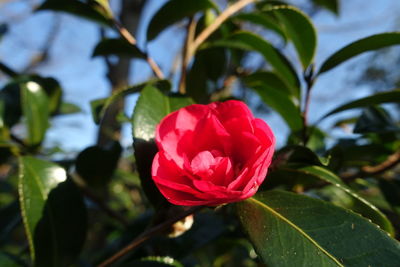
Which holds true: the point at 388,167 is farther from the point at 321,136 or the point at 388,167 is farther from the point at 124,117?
A: the point at 124,117

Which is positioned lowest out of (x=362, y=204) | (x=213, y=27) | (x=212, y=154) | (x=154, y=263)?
(x=154, y=263)

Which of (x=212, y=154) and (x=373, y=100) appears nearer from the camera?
(x=212, y=154)

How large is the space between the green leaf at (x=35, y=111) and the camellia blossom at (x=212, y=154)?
1.77ft

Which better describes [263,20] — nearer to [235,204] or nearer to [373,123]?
[373,123]

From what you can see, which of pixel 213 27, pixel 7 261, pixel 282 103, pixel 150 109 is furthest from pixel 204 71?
pixel 7 261

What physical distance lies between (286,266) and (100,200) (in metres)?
0.66

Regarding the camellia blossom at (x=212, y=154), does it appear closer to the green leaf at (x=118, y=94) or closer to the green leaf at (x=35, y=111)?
the green leaf at (x=118, y=94)

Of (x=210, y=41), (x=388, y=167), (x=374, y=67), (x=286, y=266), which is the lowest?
(x=374, y=67)

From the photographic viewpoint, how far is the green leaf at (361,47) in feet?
1.97

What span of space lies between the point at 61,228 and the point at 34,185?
92 millimetres

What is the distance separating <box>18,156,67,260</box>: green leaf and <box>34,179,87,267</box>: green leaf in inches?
0.4

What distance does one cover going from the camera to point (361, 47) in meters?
0.62

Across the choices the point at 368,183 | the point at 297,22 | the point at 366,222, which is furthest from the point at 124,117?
the point at 368,183

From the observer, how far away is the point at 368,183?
895 mm
